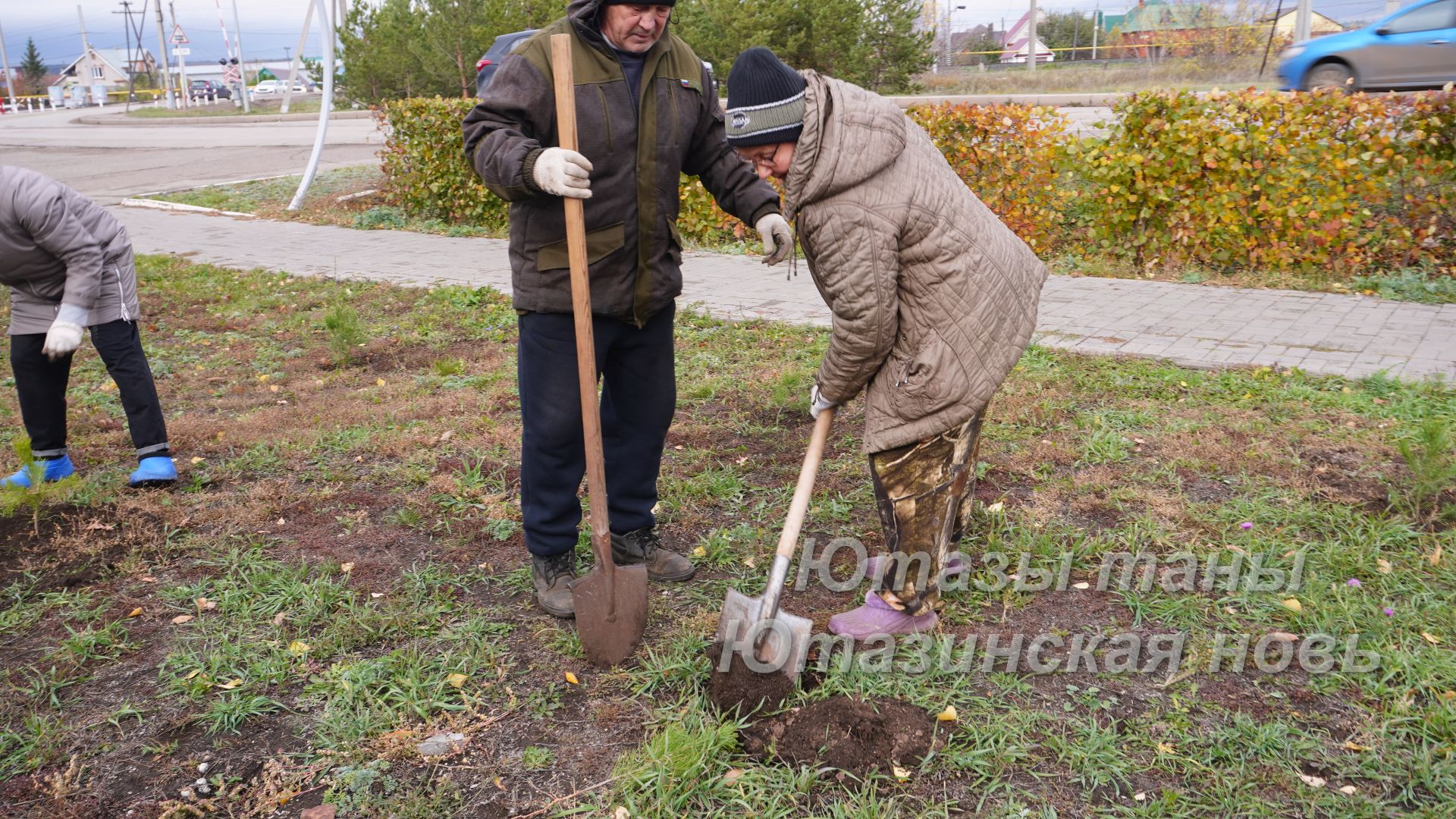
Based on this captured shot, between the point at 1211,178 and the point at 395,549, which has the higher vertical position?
the point at 1211,178

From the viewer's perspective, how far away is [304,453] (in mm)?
4559

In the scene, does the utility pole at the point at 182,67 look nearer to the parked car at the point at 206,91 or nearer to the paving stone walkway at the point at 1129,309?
the parked car at the point at 206,91

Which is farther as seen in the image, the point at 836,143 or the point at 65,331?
the point at 65,331

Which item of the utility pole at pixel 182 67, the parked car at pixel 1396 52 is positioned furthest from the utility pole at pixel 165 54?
the parked car at pixel 1396 52

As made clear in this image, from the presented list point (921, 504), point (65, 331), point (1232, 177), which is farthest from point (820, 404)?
point (1232, 177)

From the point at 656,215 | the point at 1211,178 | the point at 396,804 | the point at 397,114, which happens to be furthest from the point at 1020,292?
the point at 397,114

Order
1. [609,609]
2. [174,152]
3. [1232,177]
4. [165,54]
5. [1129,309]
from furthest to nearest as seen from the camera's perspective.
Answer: [165,54]
[174,152]
[1232,177]
[1129,309]
[609,609]

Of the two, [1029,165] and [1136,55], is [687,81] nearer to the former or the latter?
[1029,165]

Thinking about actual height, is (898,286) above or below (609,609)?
above

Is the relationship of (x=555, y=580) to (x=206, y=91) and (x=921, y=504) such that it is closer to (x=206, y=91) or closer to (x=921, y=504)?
(x=921, y=504)

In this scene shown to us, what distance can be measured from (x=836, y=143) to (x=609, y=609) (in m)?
1.37

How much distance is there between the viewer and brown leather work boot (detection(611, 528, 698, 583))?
3.43 metres

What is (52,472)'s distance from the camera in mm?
4266

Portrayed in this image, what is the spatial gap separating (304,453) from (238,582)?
4.02ft
